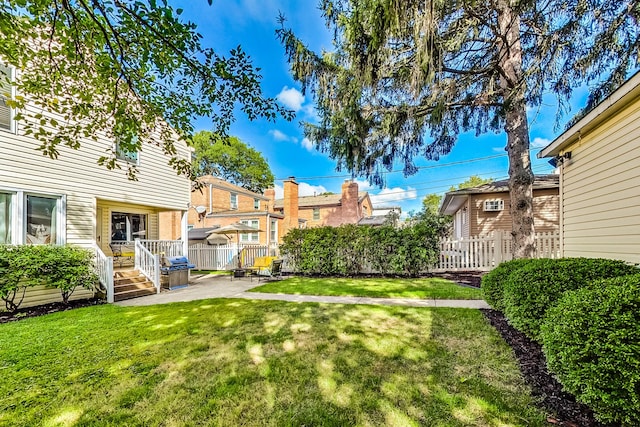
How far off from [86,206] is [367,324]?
8.29 metres

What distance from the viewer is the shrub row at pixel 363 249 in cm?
988

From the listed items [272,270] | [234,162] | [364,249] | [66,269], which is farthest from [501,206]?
[234,162]

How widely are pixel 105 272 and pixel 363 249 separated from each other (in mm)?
8064

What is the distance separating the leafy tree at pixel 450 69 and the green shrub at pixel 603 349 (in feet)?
15.0

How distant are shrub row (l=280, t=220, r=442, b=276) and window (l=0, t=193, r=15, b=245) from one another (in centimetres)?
775

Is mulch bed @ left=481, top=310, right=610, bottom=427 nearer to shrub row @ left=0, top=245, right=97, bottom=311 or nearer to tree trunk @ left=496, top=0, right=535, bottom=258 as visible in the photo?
tree trunk @ left=496, top=0, right=535, bottom=258

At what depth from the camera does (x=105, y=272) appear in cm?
750

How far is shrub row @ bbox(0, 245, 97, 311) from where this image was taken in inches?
226

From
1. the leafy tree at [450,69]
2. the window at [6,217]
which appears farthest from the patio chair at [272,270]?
the window at [6,217]

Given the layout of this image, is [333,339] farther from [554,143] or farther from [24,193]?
[24,193]

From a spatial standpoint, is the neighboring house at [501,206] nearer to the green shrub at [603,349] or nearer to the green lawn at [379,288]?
the green lawn at [379,288]

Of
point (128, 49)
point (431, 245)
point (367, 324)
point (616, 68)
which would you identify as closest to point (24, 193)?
point (128, 49)

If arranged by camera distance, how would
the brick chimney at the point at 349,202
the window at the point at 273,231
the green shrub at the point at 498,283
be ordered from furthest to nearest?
the brick chimney at the point at 349,202 → the window at the point at 273,231 → the green shrub at the point at 498,283

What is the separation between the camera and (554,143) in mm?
6332
